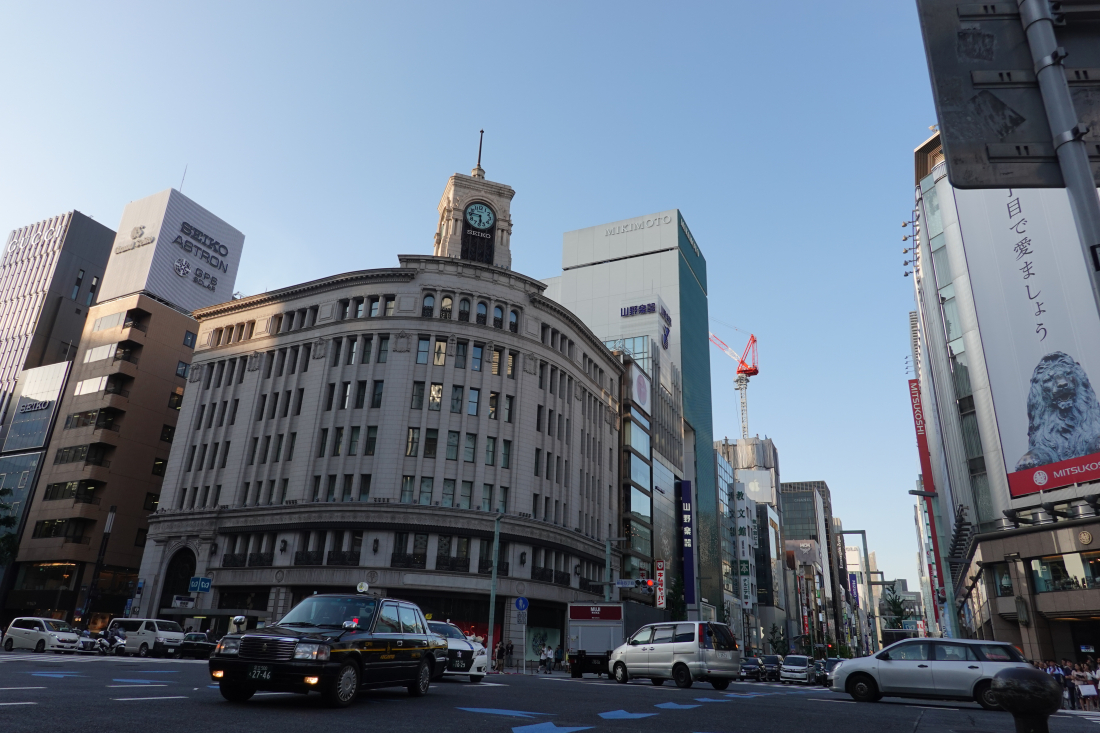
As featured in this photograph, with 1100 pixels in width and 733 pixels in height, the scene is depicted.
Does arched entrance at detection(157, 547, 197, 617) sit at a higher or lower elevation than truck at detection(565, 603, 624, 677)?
higher

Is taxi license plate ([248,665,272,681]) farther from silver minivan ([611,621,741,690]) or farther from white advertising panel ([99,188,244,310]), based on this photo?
white advertising panel ([99,188,244,310])

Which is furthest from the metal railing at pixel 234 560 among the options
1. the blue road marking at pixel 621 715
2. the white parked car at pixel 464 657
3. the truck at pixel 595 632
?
the blue road marking at pixel 621 715

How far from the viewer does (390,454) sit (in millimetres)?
47062

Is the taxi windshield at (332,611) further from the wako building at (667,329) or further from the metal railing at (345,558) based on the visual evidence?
the wako building at (667,329)

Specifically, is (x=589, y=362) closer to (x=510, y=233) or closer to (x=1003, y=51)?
(x=510, y=233)

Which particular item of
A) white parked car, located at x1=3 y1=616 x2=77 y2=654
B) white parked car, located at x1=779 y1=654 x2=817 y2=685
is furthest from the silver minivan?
white parked car, located at x1=3 y1=616 x2=77 y2=654

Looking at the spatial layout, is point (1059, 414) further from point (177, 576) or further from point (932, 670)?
point (177, 576)

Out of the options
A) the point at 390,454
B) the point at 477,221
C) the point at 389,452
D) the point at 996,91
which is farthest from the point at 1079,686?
the point at 477,221

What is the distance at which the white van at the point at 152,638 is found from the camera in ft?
102

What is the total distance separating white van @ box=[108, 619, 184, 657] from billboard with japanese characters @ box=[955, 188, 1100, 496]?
41896mm

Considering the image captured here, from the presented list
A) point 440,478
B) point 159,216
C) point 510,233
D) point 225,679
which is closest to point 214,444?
point 440,478

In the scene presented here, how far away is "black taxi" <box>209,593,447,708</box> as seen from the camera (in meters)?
8.96

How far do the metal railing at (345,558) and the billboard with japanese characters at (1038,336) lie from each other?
37856mm

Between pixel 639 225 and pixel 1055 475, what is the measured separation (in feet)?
277
